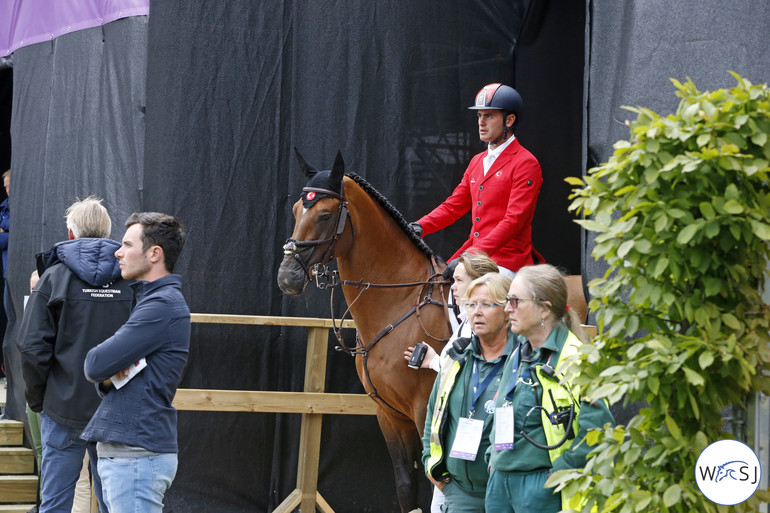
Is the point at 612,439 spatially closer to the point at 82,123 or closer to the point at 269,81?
the point at 269,81

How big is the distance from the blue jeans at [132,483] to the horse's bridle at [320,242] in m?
1.57

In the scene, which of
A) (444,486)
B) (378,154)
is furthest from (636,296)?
(378,154)

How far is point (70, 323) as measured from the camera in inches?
171

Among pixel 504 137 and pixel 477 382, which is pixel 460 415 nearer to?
pixel 477 382

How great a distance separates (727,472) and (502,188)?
329 cm

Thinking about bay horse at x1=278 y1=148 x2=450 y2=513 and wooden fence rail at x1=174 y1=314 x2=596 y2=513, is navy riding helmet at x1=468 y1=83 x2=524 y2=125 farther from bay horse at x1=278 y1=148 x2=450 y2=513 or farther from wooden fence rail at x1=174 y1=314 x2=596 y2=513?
wooden fence rail at x1=174 y1=314 x2=596 y2=513

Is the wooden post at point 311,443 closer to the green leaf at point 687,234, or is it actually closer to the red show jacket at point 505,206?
the red show jacket at point 505,206

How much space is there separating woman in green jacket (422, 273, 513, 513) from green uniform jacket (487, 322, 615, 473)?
0.16 m

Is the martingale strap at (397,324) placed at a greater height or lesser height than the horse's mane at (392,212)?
lesser

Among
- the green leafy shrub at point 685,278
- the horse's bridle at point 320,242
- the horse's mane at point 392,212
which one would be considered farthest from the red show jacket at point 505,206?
the green leafy shrub at point 685,278

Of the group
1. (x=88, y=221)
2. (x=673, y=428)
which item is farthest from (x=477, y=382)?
(x=88, y=221)

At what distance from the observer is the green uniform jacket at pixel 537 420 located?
9.48ft

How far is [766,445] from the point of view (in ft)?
8.14

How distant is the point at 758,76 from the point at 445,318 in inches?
80.9
